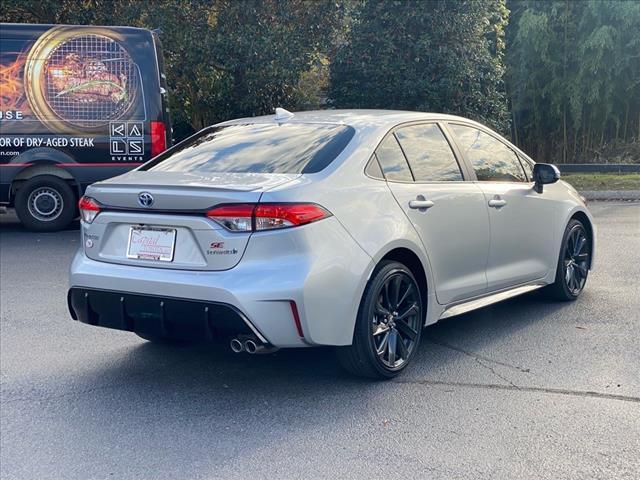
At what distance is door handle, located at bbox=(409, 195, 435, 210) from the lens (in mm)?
4984

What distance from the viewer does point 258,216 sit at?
169 inches

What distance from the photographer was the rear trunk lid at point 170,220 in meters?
4.34

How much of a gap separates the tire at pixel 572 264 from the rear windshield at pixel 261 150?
7.90ft

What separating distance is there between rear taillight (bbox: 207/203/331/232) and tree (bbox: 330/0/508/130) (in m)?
11.5

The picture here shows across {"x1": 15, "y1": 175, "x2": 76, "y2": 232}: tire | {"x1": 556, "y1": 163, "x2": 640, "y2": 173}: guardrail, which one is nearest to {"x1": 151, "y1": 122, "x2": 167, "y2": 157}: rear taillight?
{"x1": 15, "y1": 175, "x2": 76, "y2": 232}: tire

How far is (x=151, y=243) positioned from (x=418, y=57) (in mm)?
11729

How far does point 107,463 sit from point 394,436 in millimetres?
Answer: 1375

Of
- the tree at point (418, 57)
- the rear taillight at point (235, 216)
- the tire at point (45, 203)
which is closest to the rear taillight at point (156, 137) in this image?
the tire at point (45, 203)

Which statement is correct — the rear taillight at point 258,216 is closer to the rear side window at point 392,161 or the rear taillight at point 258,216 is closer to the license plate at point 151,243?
the license plate at point 151,243

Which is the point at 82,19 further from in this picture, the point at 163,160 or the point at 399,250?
the point at 399,250

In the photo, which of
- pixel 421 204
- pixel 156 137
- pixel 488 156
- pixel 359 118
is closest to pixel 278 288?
pixel 421 204

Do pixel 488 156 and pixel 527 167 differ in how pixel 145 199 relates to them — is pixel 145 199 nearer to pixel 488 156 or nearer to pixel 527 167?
pixel 488 156

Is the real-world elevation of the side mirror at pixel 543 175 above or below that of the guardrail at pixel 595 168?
above

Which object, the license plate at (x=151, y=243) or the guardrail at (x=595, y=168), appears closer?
the license plate at (x=151, y=243)
